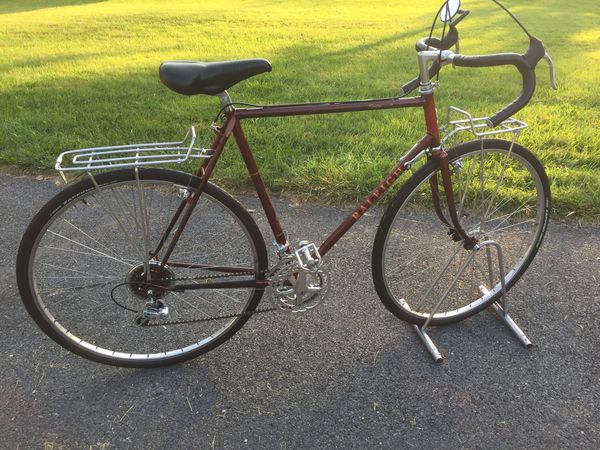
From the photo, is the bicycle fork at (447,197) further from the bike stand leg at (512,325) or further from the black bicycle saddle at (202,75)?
the black bicycle saddle at (202,75)

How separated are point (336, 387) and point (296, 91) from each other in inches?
175

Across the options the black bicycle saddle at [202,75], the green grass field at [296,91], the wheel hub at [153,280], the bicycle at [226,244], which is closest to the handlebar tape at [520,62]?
the bicycle at [226,244]

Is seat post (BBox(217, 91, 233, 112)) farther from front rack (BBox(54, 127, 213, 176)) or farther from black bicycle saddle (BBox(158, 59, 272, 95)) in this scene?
front rack (BBox(54, 127, 213, 176))

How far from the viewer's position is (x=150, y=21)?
1214cm

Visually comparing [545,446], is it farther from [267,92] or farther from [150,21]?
[150,21]

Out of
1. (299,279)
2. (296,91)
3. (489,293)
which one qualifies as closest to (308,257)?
(299,279)

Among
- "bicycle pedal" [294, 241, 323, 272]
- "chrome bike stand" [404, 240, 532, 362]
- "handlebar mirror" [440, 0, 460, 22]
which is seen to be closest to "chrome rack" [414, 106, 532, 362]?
"chrome bike stand" [404, 240, 532, 362]

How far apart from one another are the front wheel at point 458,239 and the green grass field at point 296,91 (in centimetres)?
47

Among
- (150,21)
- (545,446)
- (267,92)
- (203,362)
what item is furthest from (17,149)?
(150,21)

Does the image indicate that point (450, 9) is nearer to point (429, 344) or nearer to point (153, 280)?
point (429, 344)

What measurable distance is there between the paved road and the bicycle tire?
0.45ft

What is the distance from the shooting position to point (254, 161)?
2.14 metres

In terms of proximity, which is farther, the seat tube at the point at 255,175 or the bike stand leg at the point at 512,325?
the bike stand leg at the point at 512,325

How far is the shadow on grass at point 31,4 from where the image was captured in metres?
16.4
